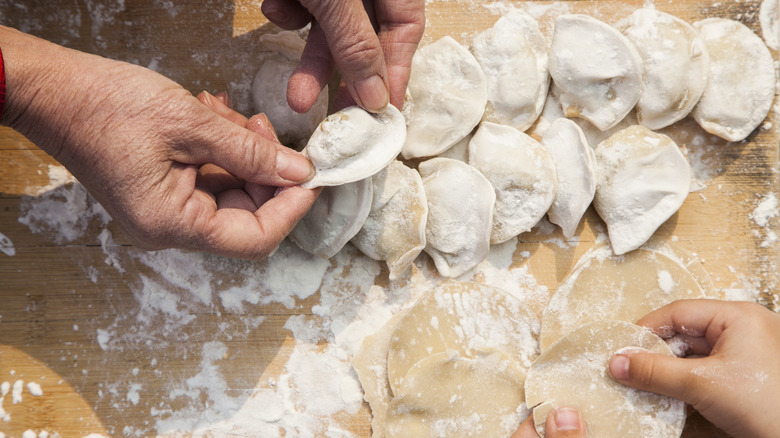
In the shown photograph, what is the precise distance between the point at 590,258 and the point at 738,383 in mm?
427

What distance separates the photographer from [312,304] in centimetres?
136

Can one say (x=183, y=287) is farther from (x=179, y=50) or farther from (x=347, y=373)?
(x=179, y=50)

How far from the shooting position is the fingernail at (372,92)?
3.55ft

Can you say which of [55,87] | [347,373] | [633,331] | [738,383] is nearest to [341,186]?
[347,373]

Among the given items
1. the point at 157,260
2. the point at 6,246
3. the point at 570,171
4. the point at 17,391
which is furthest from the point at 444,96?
the point at 17,391

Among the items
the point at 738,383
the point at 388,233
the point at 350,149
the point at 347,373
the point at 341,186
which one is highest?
the point at 350,149

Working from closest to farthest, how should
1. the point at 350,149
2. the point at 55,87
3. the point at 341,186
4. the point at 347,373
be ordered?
the point at 55,87 → the point at 350,149 → the point at 341,186 → the point at 347,373

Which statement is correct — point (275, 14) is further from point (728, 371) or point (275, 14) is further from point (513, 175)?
point (728, 371)

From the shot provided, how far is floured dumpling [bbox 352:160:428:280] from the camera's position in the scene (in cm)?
127

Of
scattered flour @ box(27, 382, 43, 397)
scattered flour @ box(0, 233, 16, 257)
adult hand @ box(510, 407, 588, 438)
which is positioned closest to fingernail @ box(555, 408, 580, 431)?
adult hand @ box(510, 407, 588, 438)

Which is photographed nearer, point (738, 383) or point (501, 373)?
point (738, 383)

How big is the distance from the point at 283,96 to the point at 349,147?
0.31m

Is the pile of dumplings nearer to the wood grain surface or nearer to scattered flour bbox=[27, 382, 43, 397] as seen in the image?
the wood grain surface

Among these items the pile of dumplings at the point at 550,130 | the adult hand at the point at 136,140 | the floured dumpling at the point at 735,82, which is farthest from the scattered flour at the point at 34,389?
the floured dumpling at the point at 735,82
